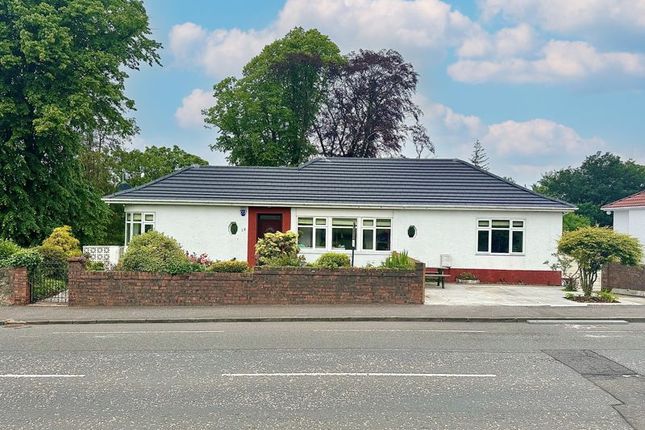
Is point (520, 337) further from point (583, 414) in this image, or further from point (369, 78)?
point (369, 78)

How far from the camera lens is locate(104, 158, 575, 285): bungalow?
2203cm

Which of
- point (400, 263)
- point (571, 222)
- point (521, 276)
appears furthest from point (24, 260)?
point (571, 222)

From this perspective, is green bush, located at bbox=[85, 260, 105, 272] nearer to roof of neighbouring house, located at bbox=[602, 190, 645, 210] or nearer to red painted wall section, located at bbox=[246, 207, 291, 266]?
red painted wall section, located at bbox=[246, 207, 291, 266]

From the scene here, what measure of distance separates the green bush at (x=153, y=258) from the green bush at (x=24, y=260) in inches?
97.1

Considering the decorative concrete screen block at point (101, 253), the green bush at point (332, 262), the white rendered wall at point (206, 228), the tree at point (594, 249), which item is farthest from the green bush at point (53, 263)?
the tree at point (594, 249)

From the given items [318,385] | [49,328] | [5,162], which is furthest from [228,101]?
[318,385]

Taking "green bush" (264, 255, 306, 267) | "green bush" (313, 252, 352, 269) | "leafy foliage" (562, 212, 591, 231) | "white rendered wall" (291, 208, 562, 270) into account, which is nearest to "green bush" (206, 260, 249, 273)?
"green bush" (264, 255, 306, 267)

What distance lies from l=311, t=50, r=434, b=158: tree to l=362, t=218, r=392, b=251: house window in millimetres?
18976

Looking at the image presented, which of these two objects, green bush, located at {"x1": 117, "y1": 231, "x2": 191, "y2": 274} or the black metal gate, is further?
the black metal gate

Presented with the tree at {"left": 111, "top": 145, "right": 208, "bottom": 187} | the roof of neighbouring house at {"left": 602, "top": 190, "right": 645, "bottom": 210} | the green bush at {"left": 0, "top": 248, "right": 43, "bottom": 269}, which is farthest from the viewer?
the tree at {"left": 111, "top": 145, "right": 208, "bottom": 187}

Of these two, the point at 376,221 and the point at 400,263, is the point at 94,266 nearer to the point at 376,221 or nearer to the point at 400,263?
the point at 400,263

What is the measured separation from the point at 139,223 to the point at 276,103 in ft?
61.1

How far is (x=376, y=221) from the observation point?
2245cm

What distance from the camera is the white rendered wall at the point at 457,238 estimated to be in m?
22.0
